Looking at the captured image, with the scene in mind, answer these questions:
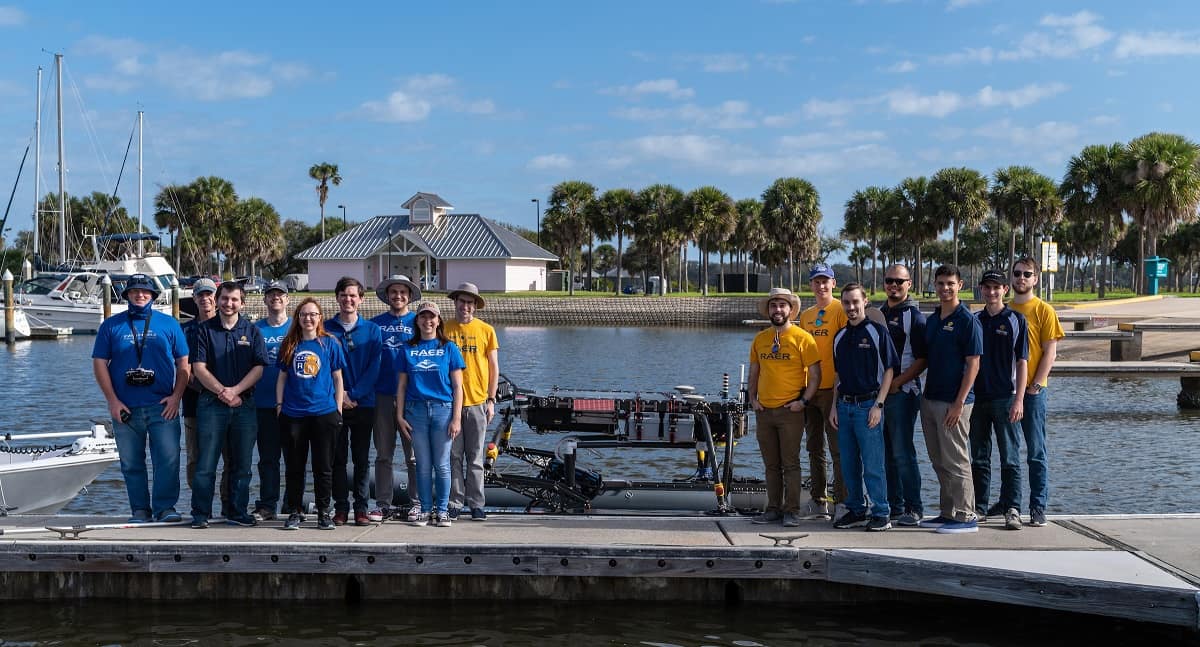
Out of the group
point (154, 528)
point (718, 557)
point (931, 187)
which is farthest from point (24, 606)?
point (931, 187)

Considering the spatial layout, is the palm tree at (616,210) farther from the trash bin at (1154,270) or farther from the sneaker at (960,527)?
the sneaker at (960,527)

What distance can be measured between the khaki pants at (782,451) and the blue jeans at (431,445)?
2454mm

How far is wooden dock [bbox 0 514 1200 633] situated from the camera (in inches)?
274

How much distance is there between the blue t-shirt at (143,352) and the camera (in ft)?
25.3

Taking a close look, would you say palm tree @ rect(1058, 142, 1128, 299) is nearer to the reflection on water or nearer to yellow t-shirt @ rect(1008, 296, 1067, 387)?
the reflection on water

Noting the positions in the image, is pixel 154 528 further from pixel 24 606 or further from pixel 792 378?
pixel 792 378

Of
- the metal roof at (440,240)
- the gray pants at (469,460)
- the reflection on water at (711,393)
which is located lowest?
the reflection on water at (711,393)

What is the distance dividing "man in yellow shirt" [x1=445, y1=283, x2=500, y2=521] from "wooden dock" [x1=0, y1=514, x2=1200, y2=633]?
462 millimetres

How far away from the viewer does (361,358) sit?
26.9 ft

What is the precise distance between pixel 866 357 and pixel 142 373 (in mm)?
5367

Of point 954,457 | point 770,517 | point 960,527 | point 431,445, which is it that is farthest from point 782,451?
point 431,445

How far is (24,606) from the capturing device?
25.1ft

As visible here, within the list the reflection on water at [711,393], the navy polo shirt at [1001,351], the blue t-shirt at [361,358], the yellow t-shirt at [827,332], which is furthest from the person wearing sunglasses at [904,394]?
the blue t-shirt at [361,358]

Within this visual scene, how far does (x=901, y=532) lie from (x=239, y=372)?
5.15 meters
